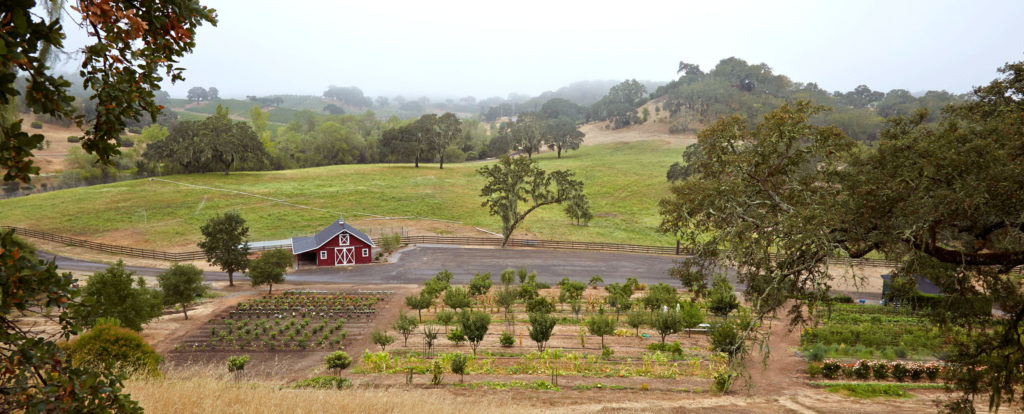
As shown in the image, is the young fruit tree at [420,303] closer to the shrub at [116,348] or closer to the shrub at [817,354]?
the shrub at [116,348]

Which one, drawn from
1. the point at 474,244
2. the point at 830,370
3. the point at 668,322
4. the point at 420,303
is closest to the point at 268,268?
the point at 420,303

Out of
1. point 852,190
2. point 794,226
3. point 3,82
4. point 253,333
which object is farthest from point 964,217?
point 253,333

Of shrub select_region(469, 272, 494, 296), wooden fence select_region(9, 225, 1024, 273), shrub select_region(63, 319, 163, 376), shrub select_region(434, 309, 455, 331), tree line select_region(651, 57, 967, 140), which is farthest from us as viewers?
tree line select_region(651, 57, 967, 140)

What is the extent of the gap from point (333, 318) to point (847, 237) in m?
24.5

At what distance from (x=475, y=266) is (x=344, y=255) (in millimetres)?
11151

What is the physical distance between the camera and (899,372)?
19.1 meters

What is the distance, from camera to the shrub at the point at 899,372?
1908cm

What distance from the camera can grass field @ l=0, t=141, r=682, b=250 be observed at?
168 feet

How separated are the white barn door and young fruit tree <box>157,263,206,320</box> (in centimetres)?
1536

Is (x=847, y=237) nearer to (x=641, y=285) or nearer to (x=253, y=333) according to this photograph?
(x=253, y=333)

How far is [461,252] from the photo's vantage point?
151 feet

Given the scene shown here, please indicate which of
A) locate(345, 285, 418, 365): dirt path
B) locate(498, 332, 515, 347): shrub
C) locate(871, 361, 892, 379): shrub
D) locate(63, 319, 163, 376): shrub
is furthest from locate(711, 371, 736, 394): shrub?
locate(63, 319, 163, 376): shrub

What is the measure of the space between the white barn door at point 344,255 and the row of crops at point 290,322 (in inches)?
368

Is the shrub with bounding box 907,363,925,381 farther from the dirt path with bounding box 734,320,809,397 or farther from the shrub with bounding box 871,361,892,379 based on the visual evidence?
the dirt path with bounding box 734,320,809,397
